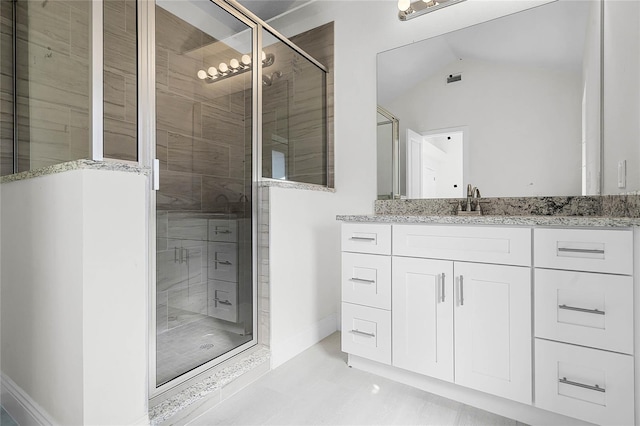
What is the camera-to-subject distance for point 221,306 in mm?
1867

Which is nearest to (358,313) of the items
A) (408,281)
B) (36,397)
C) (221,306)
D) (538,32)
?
(408,281)

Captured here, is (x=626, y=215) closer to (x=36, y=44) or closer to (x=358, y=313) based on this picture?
(x=358, y=313)

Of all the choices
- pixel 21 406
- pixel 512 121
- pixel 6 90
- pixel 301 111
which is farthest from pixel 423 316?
pixel 6 90

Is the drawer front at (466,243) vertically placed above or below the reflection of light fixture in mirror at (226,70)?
below

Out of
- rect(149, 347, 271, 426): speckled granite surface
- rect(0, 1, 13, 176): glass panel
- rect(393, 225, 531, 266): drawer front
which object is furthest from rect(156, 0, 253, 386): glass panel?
rect(393, 225, 531, 266): drawer front

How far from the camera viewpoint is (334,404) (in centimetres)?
156

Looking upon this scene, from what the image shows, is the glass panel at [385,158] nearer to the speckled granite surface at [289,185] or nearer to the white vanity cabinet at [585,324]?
the speckled granite surface at [289,185]

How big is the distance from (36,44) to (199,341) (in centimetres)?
170

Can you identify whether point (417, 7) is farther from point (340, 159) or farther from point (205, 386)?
point (205, 386)

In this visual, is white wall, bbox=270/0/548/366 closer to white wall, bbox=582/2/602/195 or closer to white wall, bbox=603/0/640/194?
white wall, bbox=582/2/602/195

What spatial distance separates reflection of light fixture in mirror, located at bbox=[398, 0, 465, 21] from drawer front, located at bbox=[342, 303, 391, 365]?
73.1 inches

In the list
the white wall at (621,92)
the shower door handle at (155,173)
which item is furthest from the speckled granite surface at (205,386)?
the white wall at (621,92)

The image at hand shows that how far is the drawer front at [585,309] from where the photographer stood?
3.87 feet

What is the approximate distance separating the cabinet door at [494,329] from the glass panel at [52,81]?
5.61 feet
